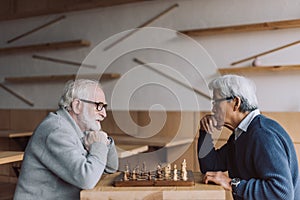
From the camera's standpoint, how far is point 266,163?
1655 mm

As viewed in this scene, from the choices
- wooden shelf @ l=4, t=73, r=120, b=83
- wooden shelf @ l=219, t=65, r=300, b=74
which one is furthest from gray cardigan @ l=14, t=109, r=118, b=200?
wooden shelf @ l=4, t=73, r=120, b=83

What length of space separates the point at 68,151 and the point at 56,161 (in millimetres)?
73

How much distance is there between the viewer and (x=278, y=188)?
162 centimetres

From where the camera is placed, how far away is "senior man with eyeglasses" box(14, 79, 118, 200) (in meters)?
1.60

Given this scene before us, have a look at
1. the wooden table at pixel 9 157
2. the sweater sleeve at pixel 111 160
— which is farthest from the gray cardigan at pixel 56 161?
the wooden table at pixel 9 157

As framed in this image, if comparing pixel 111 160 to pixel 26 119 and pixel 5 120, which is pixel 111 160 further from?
pixel 5 120

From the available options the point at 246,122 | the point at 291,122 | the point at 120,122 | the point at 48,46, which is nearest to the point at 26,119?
the point at 48,46

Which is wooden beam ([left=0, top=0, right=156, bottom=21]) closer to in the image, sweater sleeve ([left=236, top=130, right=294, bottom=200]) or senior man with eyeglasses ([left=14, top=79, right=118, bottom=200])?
senior man with eyeglasses ([left=14, top=79, right=118, bottom=200])

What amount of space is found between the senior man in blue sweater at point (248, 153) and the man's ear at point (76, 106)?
2.18ft

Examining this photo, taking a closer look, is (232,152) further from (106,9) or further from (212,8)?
(106,9)

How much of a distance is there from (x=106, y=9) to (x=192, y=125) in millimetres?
1671

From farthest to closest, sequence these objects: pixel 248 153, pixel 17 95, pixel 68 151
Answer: pixel 17 95 < pixel 248 153 < pixel 68 151

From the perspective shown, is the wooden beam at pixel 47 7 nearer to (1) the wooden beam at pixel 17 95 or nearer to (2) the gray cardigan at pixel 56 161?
(1) the wooden beam at pixel 17 95

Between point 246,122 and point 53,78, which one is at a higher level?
point 53,78
